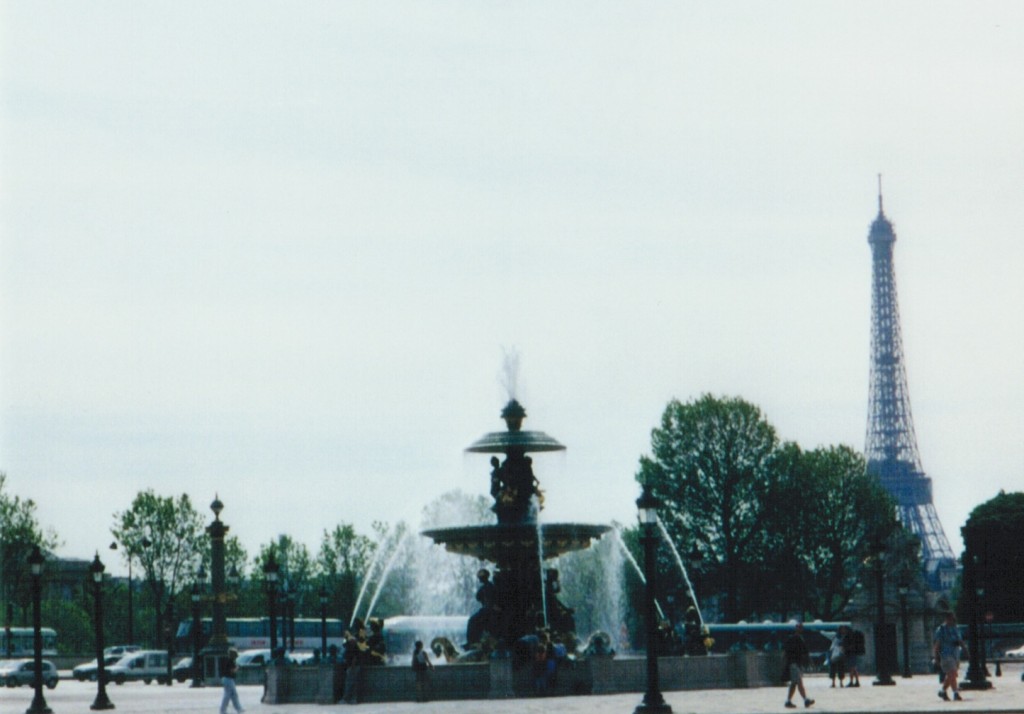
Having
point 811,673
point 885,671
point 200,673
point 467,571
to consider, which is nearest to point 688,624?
point 885,671

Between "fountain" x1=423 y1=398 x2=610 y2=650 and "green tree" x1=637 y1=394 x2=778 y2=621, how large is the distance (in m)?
48.9

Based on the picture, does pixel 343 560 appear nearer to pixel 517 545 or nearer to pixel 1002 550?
pixel 1002 550

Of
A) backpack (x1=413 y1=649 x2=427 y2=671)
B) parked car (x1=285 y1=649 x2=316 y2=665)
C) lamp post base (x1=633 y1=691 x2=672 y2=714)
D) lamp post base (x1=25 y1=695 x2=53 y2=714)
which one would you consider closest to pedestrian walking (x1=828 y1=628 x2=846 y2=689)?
backpack (x1=413 y1=649 x2=427 y2=671)

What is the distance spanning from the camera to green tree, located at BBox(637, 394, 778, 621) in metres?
91.6

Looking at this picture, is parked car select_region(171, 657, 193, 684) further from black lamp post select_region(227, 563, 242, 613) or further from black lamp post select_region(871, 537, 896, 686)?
black lamp post select_region(871, 537, 896, 686)

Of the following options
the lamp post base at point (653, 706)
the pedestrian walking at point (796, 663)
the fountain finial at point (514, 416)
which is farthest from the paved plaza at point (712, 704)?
the fountain finial at point (514, 416)

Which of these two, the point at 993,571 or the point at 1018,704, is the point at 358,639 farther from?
the point at 993,571

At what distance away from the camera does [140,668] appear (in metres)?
78.9

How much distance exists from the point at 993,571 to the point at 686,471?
44.0m

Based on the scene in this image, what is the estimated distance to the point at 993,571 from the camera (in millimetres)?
127562

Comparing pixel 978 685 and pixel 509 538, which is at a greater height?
pixel 509 538

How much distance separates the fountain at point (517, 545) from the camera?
41594 millimetres

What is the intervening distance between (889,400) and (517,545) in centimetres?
13411

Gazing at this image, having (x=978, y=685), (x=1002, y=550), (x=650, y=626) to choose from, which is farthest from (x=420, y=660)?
(x=1002, y=550)
